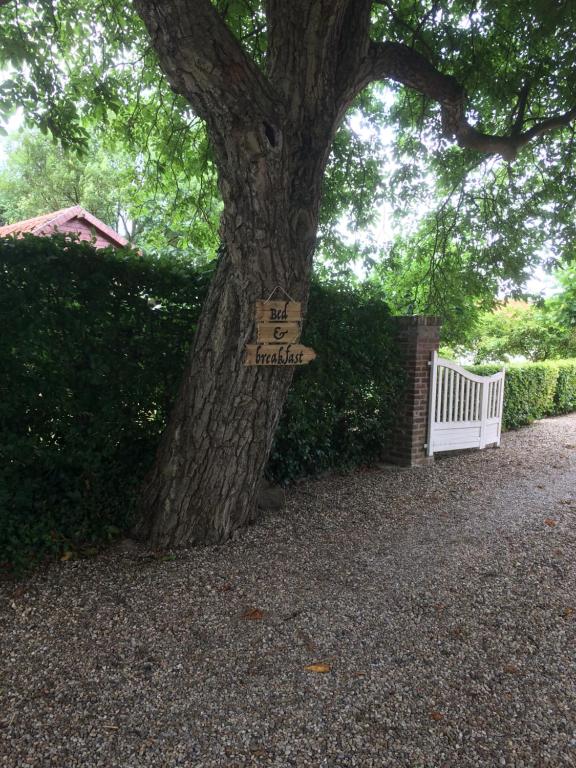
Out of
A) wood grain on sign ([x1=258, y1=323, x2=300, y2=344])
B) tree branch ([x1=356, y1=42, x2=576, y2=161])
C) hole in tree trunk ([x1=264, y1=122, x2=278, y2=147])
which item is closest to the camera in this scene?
hole in tree trunk ([x1=264, y1=122, x2=278, y2=147])

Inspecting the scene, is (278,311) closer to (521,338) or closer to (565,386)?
(565,386)

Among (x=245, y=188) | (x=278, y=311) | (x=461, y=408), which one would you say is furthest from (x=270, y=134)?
(x=461, y=408)

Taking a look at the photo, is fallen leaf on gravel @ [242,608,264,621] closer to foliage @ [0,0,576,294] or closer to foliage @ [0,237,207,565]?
foliage @ [0,237,207,565]

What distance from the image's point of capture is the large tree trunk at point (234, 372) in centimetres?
358

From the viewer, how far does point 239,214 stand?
140 inches

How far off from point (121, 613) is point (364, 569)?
1.62 meters

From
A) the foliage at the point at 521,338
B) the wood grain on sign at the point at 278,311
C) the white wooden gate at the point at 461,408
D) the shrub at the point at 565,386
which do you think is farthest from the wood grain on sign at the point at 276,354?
the foliage at the point at 521,338

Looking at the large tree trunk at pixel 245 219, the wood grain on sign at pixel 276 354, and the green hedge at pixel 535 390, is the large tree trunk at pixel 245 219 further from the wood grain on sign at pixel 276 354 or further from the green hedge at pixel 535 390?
the green hedge at pixel 535 390

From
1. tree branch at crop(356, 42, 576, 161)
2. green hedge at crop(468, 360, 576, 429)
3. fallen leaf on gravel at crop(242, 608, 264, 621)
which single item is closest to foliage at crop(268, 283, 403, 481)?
tree branch at crop(356, 42, 576, 161)

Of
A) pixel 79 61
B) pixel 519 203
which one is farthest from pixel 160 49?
pixel 519 203

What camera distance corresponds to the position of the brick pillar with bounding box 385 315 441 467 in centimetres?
655

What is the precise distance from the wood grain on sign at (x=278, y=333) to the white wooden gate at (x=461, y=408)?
338cm

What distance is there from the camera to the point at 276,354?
3785 millimetres

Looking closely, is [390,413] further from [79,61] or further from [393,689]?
[79,61]
